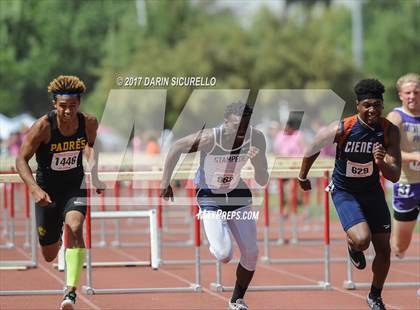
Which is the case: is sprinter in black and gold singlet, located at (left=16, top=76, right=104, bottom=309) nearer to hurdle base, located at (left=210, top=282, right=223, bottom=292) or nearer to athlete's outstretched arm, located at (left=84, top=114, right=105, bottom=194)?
athlete's outstretched arm, located at (left=84, top=114, right=105, bottom=194)

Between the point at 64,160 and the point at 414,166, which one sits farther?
the point at 414,166

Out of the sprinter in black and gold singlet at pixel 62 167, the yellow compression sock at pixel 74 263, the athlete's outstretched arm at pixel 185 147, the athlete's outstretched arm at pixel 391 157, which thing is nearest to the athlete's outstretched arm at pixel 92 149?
the sprinter in black and gold singlet at pixel 62 167

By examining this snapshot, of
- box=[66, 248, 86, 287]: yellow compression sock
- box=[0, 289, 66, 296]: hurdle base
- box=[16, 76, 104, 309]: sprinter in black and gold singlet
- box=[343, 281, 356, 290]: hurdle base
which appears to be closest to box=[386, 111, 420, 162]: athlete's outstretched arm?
box=[343, 281, 356, 290]: hurdle base

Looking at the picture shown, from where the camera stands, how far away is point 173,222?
77.0ft

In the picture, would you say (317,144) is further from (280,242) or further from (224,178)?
(280,242)

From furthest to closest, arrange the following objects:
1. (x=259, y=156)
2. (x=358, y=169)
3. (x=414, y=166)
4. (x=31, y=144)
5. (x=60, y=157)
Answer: (x=414, y=166), (x=259, y=156), (x=358, y=169), (x=60, y=157), (x=31, y=144)

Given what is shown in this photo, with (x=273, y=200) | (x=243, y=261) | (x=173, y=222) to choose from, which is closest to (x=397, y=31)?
(x=273, y=200)

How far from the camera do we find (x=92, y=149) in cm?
994

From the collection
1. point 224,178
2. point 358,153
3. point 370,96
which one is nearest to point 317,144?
point 358,153

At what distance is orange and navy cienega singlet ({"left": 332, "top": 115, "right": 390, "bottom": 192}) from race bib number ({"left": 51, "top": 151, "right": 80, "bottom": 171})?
236 cm

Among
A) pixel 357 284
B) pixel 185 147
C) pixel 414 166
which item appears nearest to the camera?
pixel 185 147

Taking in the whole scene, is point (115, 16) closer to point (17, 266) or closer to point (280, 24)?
point (280, 24)

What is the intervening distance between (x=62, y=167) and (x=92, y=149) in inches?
20.3

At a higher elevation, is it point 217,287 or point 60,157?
point 60,157
